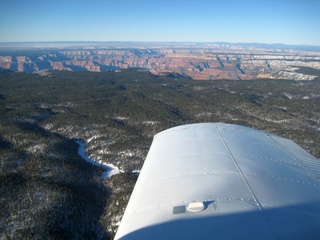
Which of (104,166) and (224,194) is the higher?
(224,194)

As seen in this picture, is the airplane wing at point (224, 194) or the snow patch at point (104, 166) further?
the snow patch at point (104, 166)

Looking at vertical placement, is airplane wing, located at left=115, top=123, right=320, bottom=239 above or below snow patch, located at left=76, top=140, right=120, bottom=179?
above

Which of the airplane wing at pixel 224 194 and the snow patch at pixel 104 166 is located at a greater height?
the airplane wing at pixel 224 194

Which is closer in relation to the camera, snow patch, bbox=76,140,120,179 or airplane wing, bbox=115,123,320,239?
airplane wing, bbox=115,123,320,239

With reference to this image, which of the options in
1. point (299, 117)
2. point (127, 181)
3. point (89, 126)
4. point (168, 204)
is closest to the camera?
point (168, 204)

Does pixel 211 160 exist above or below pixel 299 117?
above

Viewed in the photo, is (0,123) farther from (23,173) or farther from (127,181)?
(127,181)

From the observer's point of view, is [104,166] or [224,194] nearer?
[224,194]

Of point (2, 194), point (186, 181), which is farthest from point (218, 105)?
point (186, 181)
